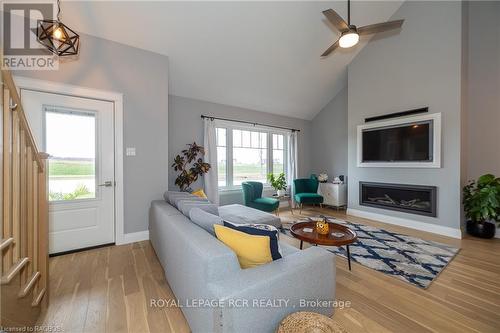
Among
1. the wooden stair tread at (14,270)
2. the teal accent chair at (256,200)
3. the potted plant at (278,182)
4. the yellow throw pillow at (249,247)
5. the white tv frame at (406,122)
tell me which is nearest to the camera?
the wooden stair tread at (14,270)

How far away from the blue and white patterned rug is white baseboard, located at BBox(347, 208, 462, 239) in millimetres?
626

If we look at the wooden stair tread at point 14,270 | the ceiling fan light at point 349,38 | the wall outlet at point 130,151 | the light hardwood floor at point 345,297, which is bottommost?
the light hardwood floor at point 345,297

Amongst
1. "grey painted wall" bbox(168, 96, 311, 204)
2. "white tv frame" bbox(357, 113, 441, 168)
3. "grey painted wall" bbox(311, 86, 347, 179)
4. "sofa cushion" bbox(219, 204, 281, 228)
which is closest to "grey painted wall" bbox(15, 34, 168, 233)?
"grey painted wall" bbox(168, 96, 311, 204)

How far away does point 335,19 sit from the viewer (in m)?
2.49

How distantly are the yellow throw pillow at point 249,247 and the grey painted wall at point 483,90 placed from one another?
4.37 meters

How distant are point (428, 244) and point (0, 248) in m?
4.49

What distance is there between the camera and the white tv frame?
354 cm

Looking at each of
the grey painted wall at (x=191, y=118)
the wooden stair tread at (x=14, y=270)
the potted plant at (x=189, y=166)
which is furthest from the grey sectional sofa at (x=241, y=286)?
the grey painted wall at (x=191, y=118)

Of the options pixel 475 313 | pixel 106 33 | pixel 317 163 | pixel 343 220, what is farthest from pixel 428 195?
pixel 106 33

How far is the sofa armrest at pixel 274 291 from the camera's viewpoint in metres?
1.06

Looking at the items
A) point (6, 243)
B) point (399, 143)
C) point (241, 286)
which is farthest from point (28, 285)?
point (399, 143)

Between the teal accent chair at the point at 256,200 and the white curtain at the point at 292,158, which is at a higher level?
the white curtain at the point at 292,158

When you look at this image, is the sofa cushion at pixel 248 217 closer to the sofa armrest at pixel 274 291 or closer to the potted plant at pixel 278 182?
the sofa armrest at pixel 274 291

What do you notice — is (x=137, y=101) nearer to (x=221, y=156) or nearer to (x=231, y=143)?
(x=221, y=156)
